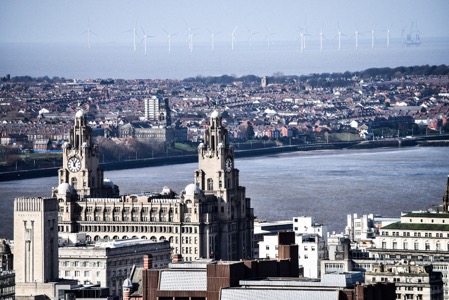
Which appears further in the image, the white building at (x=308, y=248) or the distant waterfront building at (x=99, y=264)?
the white building at (x=308, y=248)

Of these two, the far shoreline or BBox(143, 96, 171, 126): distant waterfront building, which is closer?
the far shoreline

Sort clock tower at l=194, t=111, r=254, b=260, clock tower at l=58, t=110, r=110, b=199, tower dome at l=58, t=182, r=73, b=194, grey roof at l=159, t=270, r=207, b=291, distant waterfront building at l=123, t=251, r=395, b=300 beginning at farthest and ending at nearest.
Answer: clock tower at l=58, t=110, r=110, b=199 < tower dome at l=58, t=182, r=73, b=194 < clock tower at l=194, t=111, r=254, b=260 < grey roof at l=159, t=270, r=207, b=291 < distant waterfront building at l=123, t=251, r=395, b=300

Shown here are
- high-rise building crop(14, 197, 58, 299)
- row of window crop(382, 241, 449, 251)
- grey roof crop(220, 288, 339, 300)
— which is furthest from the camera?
row of window crop(382, 241, 449, 251)

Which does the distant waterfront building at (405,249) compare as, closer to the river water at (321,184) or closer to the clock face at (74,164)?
the clock face at (74,164)

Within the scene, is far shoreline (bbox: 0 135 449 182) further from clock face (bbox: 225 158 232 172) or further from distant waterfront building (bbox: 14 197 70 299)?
distant waterfront building (bbox: 14 197 70 299)

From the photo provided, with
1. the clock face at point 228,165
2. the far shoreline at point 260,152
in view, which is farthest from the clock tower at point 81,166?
the far shoreline at point 260,152

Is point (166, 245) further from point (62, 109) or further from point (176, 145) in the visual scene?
point (62, 109)

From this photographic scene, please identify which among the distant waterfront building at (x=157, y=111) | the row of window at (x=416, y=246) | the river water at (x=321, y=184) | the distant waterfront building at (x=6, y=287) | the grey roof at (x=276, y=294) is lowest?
the river water at (x=321, y=184)

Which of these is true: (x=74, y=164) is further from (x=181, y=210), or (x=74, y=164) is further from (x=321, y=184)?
(x=321, y=184)

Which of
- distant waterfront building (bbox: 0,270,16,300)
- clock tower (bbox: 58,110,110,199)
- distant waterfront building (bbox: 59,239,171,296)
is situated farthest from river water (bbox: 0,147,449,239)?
distant waterfront building (bbox: 0,270,16,300)
